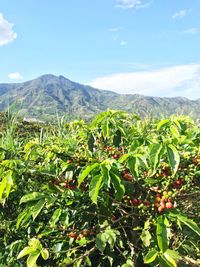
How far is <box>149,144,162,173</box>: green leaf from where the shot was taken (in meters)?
2.64

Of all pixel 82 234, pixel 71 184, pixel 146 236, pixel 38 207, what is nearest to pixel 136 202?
pixel 146 236

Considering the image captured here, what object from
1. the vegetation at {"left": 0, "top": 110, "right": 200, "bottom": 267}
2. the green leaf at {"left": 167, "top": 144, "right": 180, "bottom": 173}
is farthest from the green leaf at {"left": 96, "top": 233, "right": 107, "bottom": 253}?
the green leaf at {"left": 167, "top": 144, "right": 180, "bottom": 173}

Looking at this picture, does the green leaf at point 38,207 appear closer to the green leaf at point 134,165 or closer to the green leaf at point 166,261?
the green leaf at point 134,165

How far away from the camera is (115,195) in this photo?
9.13ft

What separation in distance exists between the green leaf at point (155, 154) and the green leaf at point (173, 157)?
7 centimetres

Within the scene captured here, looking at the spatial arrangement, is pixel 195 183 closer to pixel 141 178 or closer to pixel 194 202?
pixel 194 202

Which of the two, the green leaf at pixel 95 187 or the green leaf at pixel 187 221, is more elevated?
the green leaf at pixel 95 187

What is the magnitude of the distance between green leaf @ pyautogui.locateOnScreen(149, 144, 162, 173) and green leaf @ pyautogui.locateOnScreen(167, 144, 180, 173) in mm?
65

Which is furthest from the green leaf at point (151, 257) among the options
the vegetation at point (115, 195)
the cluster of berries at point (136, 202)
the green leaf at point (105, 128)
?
the green leaf at point (105, 128)

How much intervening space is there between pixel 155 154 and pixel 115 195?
42cm

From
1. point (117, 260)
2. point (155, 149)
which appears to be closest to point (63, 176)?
point (117, 260)

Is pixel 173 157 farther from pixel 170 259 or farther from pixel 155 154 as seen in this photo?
pixel 170 259

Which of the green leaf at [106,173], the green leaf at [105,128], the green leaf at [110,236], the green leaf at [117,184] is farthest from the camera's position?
the green leaf at [105,128]

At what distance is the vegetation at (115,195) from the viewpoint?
107 inches
